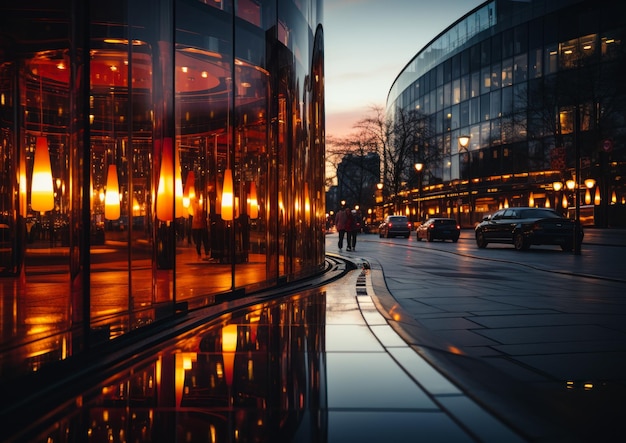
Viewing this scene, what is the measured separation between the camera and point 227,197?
9523 millimetres

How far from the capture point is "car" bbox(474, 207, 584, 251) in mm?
20750

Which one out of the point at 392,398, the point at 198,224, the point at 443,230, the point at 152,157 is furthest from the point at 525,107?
the point at 392,398

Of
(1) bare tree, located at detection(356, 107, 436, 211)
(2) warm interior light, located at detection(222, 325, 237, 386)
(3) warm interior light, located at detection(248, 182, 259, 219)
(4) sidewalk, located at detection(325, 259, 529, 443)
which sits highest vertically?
(1) bare tree, located at detection(356, 107, 436, 211)

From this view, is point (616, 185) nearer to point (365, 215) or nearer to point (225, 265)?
point (225, 265)

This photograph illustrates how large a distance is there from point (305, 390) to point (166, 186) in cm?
369

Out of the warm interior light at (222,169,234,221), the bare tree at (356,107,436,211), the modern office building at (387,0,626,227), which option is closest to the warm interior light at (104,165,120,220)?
the warm interior light at (222,169,234,221)

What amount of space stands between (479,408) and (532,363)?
52.8 inches

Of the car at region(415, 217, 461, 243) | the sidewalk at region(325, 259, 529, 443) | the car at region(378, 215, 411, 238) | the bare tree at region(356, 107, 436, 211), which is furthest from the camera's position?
the bare tree at region(356, 107, 436, 211)

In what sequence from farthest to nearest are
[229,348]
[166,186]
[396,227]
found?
[396,227], [166,186], [229,348]

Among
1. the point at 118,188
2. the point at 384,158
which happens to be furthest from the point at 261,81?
the point at 384,158

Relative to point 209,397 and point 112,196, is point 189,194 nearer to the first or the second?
point 112,196

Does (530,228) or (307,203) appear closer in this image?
(307,203)

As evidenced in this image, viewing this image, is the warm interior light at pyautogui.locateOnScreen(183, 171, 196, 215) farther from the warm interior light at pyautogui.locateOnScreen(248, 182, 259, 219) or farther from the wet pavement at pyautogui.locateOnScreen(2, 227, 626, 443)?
the wet pavement at pyautogui.locateOnScreen(2, 227, 626, 443)

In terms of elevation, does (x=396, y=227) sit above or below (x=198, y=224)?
below
